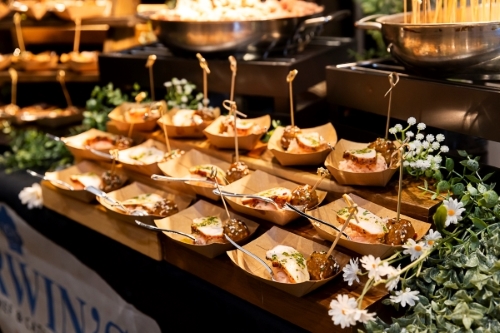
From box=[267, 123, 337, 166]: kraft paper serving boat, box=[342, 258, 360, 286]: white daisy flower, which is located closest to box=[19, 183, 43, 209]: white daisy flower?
box=[267, 123, 337, 166]: kraft paper serving boat

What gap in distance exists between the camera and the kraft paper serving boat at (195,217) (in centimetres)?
195

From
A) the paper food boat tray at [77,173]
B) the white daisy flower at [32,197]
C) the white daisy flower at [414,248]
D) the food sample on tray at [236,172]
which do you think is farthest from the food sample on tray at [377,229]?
the white daisy flower at [32,197]

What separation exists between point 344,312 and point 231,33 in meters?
1.61

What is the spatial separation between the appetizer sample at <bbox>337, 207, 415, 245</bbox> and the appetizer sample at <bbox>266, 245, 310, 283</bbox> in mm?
175

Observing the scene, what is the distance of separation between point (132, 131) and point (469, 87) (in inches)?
61.2

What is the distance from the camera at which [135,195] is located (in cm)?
245

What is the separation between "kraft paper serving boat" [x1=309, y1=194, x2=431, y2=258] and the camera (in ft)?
5.57

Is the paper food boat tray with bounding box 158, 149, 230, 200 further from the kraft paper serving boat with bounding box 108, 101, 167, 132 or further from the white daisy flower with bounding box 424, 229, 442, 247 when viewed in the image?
the white daisy flower with bounding box 424, 229, 442, 247

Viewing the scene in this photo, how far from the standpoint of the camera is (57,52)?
4.65 m

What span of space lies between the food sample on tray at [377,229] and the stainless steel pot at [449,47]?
58 centimetres

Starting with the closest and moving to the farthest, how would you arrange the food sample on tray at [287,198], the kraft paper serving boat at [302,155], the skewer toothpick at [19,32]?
the food sample on tray at [287,198]
the kraft paper serving boat at [302,155]
the skewer toothpick at [19,32]

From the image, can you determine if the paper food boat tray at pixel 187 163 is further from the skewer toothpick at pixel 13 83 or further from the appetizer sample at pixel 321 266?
the skewer toothpick at pixel 13 83

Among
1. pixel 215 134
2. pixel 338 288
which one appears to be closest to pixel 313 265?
pixel 338 288

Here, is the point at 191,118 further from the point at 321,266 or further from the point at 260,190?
the point at 321,266
